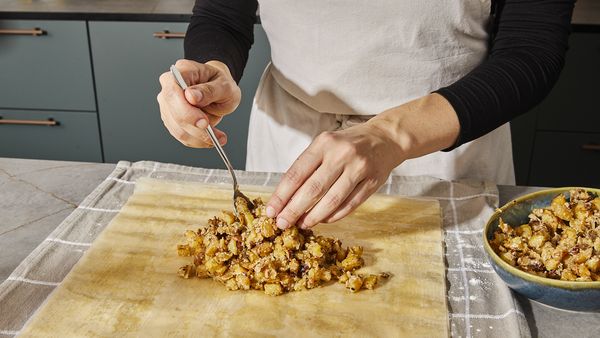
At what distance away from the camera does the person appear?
100 centimetres

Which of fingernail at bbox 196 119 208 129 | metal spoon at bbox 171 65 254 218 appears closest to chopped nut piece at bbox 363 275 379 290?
metal spoon at bbox 171 65 254 218

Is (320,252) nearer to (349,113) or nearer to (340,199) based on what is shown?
(340,199)

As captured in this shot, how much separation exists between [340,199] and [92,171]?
0.58 meters

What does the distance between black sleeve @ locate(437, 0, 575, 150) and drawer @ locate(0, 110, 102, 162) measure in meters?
1.73

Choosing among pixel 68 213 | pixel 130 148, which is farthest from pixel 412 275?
pixel 130 148

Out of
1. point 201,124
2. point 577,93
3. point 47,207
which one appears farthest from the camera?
point 577,93

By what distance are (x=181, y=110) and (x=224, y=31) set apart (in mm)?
398

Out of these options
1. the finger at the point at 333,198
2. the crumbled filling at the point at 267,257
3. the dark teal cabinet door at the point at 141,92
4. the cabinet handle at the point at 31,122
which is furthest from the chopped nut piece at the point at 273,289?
the cabinet handle at the point at 31,122

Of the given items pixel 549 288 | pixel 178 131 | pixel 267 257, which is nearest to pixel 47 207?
pixel 178 131

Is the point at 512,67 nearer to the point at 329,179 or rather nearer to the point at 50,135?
the point at 329,179

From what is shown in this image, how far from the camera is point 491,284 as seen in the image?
1000 mm

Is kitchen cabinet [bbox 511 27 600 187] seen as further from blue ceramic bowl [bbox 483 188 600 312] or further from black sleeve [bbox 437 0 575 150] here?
blue ceramic bowl [bbox 483 188 600 312]

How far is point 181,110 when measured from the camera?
1.09 metres

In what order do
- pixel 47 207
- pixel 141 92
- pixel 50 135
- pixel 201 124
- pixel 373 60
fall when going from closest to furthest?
pixel 201 124, pixel 47 207, pixel 373 60, pixel 141 92, pixel 50 135
